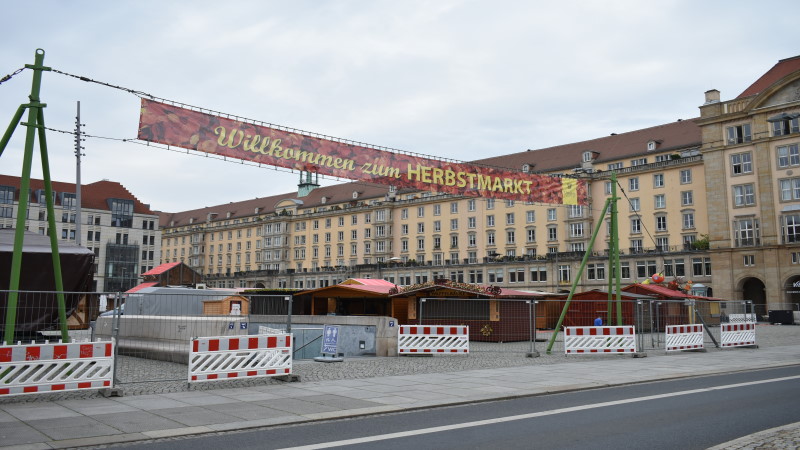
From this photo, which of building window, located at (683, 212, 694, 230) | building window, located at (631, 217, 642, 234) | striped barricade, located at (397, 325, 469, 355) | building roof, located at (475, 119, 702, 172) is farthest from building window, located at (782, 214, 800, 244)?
striped barricade, located at (397, 325, 469, 355)

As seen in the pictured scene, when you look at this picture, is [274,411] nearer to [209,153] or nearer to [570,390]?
[570,390]

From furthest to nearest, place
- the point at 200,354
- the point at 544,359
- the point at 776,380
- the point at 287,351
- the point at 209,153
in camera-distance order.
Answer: the point at 544,359
the point at 209,153
the point at 776,380
the point at 287,351
the point at 200,354

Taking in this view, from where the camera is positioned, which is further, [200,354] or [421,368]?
[421,368]

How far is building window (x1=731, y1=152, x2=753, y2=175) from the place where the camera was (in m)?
67.1

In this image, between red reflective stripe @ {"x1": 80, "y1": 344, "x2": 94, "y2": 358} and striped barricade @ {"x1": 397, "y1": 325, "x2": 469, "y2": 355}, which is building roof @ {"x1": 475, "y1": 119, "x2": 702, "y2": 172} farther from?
red reflective stripe @ {"x1": 80, "y1": 344, "x2": 94, "y2": 358}

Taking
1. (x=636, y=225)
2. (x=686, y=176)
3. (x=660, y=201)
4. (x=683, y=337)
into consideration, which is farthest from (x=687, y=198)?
(x=683, y=337)

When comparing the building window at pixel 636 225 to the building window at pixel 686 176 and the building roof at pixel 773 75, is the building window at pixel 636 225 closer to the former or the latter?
the building window at pixel 686 176

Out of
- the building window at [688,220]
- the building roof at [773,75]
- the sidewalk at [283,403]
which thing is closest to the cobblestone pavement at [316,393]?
the sidewalk at [283,403]

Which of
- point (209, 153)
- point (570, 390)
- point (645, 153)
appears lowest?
point (570, 390)

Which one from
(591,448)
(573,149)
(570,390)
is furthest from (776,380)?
(573,149)

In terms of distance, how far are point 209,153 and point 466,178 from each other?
921 cm

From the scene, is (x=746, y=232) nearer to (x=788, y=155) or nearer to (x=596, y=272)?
(x=788, y=155)

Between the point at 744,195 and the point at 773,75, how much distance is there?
13.5 m

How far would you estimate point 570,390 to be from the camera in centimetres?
1377
